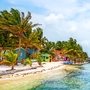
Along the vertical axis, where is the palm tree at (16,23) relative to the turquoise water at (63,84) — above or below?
above

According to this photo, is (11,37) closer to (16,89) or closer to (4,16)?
(4,16)

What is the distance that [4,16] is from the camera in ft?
124

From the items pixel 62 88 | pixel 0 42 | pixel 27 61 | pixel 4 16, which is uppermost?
pixel 4 16

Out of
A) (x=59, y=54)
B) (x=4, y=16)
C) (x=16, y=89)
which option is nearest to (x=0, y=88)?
(x=16, y=89)

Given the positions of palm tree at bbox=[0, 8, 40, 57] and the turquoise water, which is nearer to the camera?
the turquoise water

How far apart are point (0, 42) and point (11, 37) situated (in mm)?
5359

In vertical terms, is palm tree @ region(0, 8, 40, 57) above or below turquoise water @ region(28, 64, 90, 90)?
above

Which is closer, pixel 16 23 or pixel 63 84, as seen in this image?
pixel 63 84

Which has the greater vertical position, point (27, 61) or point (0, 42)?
point (0, 42)

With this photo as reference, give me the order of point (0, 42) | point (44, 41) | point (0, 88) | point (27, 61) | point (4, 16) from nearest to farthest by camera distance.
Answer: point (0, 88) → point (27, 61) → point (0, 42) → point (4, 16) → point (44, 41)

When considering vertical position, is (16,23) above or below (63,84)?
above

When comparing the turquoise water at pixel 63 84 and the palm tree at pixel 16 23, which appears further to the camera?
the palm tree at pixel 16 23

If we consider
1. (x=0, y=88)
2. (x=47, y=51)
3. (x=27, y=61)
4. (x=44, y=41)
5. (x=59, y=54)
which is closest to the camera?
(x=0, y=88)

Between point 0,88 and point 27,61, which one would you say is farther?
point 27,61
